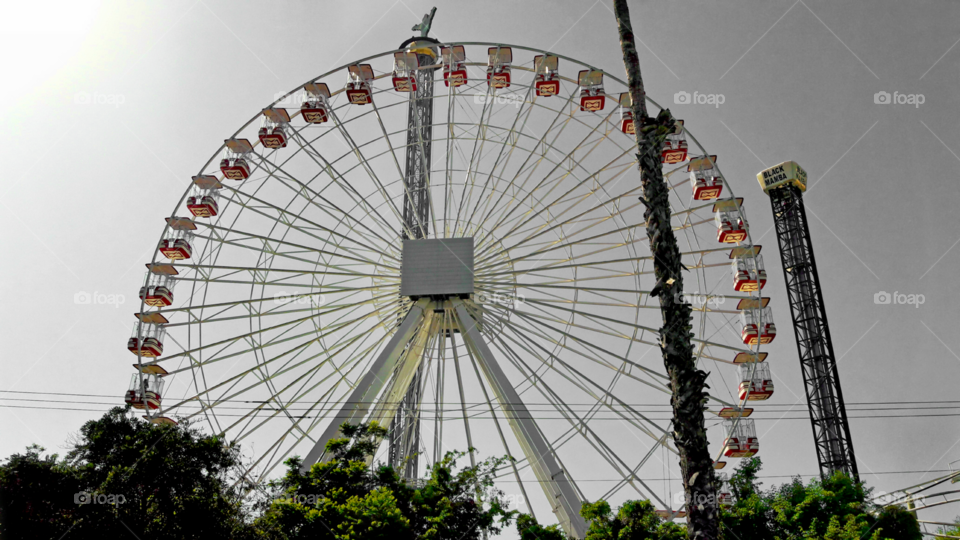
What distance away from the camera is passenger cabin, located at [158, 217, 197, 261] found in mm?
26328

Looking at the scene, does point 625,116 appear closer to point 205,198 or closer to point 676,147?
point 676,147

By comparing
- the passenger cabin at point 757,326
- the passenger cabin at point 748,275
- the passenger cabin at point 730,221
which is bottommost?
the passenger cabin at point 757,326

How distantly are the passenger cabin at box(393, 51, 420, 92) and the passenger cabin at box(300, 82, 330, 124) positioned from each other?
102 inches

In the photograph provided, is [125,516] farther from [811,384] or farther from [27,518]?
[811,384]

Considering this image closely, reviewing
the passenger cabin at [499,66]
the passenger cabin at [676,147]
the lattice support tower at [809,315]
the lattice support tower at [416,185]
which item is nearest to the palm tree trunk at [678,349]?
the lattice support tower at [416,185]

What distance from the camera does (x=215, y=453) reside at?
17094 mm

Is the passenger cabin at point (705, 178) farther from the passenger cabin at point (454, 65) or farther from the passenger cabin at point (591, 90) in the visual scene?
the passenger cabin at point (454, 65)

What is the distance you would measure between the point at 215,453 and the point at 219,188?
42.2 feet

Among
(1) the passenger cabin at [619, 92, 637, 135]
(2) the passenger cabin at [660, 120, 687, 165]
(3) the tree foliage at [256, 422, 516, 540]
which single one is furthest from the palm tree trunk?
(1) the passenger cabin at [619, 92, 637, 135]

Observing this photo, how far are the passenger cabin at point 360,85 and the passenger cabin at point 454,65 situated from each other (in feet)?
9.00

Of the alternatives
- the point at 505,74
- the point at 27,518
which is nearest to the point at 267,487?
the point at 27,518

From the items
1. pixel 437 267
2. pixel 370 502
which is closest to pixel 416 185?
pixel 437 267

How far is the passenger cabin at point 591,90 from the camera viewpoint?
27312 millimetres

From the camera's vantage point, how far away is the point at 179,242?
26.5m
